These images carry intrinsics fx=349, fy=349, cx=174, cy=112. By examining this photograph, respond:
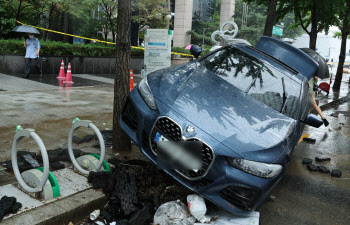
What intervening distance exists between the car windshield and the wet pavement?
120 cm

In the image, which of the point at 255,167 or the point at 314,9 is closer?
the point at 255,167

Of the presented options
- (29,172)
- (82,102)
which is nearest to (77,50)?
(82,102)

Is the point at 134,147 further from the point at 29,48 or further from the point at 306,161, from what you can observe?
the point at 29,48

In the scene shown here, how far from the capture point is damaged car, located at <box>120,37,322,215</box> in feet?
11.3

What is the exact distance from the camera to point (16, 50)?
46.2 feet

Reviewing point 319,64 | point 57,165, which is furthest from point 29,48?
point 319,64

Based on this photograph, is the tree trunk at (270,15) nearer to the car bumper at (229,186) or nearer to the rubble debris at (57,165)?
the car bumper at (229,186)

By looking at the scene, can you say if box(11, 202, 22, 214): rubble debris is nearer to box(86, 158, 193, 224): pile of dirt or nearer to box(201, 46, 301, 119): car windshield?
box(86, 158, 193, 224): pile of dirt

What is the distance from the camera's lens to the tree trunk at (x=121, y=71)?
4934mm

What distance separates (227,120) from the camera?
3713 millimetres

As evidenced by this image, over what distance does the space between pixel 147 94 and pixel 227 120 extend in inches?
40.3

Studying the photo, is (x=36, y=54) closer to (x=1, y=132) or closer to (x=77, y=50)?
(x=77, y=50)

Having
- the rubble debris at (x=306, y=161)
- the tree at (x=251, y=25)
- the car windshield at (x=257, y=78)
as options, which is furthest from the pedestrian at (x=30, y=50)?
the tree at (x=251, y=25)

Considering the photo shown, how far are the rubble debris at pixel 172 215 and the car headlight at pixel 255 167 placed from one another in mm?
734
